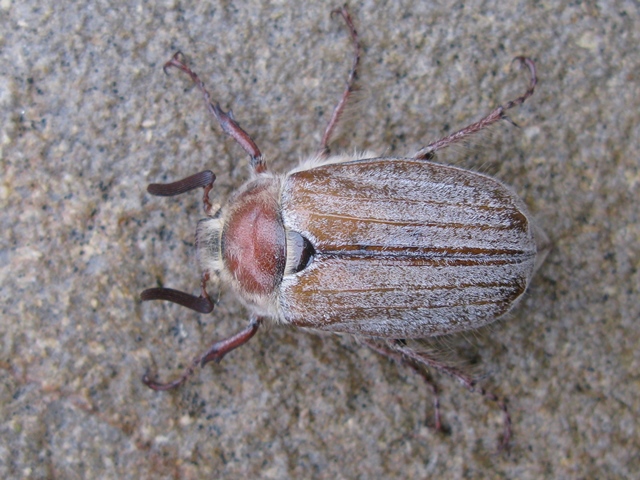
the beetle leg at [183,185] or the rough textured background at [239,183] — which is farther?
the rough textured background at [239,183]

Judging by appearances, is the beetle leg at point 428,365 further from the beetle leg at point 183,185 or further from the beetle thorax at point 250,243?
the beetle leg at point 183,185

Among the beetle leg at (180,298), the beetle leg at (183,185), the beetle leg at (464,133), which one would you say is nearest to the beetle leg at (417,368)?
the beetle leg at (180,298)

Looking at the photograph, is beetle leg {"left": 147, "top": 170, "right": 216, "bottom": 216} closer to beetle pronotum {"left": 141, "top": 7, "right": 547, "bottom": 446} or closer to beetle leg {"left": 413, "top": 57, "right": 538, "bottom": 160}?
beetle pronotum {"left": 141, "top": 7, "right": 547, "bottom": 446}

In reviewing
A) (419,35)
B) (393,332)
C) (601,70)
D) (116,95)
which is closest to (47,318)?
(116,95)

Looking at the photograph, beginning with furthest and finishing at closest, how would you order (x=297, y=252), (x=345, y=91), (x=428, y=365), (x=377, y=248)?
(x=345, y=91) → (x=428, y=365) → (x=297, y=252) → (x=377, y=248)

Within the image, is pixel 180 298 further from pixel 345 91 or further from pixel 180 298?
pixel 345 91

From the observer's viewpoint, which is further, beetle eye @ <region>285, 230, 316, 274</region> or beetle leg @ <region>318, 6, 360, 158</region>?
beetle leg @ <region>318, 6, 360, 158</region>

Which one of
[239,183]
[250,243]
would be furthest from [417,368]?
[239,183]

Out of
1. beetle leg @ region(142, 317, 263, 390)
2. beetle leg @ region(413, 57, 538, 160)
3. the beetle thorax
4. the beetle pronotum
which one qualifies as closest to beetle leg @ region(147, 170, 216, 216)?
the beetle pronotum
